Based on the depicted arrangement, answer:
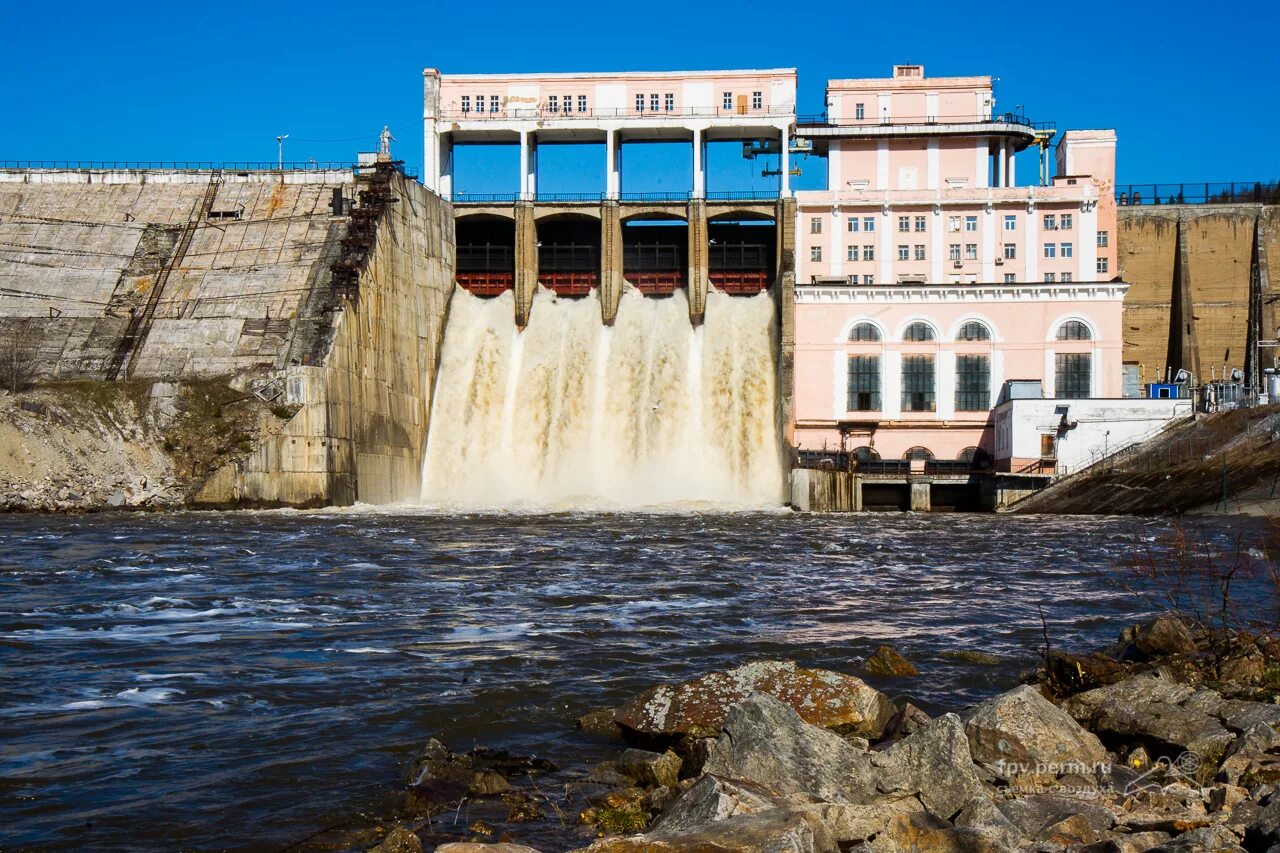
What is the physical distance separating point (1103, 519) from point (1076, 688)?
32342 millimetres

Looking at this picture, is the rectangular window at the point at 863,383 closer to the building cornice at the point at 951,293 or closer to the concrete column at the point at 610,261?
the building cornice at the point at 951,293

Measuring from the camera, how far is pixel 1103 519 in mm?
41844

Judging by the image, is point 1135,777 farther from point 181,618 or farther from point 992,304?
point 992,304

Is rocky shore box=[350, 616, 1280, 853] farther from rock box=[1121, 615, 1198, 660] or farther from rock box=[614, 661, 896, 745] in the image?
rock box=[1121, 615, 1198, 660]

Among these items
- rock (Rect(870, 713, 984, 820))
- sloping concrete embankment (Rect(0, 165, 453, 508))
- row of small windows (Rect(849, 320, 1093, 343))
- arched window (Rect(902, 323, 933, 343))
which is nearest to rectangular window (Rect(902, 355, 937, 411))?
arched window (Rect(902, 323, 933, 343))

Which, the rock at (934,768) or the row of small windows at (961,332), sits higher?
the row of small windows at (961,332)

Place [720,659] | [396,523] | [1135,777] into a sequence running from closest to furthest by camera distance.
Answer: [1135,777] → [720,659] → [396,523]

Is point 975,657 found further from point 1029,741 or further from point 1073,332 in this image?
point 1073,332

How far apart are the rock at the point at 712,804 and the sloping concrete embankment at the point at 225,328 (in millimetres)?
38967

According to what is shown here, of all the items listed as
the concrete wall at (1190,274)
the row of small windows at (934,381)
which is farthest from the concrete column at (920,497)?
the concrete wall at (1190,274)

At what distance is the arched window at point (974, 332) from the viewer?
2267 inches

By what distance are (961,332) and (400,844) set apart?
52.7 metres

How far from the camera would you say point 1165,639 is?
39.8 feet

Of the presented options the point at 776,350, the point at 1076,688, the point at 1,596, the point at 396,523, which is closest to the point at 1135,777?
the point at 1076,688
